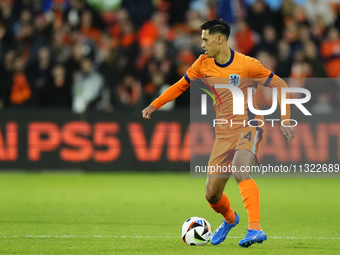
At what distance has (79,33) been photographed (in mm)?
15352

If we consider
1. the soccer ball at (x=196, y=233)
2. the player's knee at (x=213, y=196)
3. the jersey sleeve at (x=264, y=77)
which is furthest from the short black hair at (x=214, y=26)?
the soccer ball at (x=196, y=233)

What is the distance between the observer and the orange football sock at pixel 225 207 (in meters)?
6.77

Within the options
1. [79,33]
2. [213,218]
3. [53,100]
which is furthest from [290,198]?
[79,33]

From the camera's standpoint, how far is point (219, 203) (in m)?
6.76

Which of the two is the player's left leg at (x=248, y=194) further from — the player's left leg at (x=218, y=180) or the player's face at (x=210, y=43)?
the player's face at (x=210, y=43)

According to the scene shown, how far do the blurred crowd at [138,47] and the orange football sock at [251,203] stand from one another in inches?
293

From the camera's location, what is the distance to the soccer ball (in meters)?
6.55

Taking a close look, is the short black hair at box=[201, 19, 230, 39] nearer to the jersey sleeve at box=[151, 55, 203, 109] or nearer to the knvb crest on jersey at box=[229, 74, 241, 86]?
the jersey sleeve at box=[151, 55, 203, 109]

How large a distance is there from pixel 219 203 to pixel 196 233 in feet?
1.43

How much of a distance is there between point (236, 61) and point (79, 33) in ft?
30.7

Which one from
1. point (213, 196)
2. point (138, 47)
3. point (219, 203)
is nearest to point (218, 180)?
point (213, 196)

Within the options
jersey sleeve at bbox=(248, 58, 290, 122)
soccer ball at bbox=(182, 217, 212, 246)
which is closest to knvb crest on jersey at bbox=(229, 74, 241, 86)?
jersey sleeve at bbox=(248, 58, 290, 122)

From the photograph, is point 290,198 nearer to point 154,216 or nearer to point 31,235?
point 154,216

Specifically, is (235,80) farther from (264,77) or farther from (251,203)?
(251,203)
